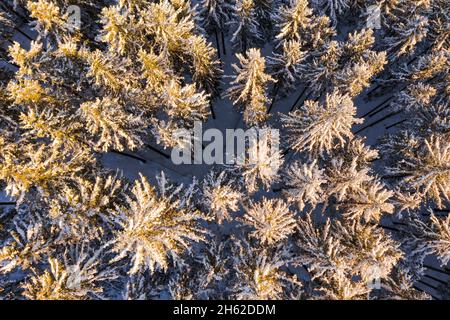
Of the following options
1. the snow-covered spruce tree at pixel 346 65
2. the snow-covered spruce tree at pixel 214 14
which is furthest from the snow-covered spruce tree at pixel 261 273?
the snow-covered spruce tree at pixel 214 14

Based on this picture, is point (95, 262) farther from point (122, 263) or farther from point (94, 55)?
point (94, 55)

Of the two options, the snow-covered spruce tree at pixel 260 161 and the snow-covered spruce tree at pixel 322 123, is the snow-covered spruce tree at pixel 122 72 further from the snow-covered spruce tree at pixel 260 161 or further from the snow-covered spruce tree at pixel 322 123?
the snow-covered spruce tree at pixel 322 123

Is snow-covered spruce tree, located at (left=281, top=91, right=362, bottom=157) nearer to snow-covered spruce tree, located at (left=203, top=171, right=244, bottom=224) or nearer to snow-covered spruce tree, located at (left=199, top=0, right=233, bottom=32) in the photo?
snow-covered spruce tree, located at (left=203, top=171, right=244, bottom=224)

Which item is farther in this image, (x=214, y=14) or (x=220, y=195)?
(x=214, y=14)

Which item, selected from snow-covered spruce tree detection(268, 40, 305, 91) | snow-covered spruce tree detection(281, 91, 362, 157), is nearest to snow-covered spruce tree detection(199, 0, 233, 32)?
snow-covered spruce tree detection(268, 40, 305, 91)

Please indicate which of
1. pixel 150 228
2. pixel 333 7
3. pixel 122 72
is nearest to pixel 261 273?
→ pixel 150 228

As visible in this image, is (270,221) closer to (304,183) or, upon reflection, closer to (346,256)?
(304,183)
